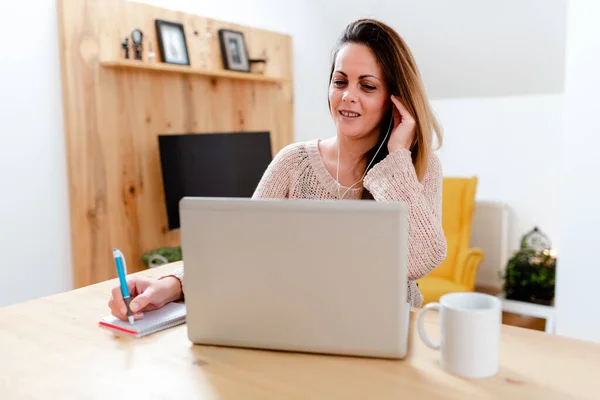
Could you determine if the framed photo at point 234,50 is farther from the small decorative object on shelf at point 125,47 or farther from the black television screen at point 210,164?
the small decorative object on shelf at point 125,47

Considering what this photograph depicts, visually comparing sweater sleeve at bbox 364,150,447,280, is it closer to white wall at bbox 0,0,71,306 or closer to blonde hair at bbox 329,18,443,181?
blonde hair at bbox 329,18,443,181

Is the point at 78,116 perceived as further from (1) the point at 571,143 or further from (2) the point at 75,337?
(1) the point at 571,143

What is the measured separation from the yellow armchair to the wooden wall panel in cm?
138

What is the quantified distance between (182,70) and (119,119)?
15.7 inches

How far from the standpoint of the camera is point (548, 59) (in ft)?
11.9

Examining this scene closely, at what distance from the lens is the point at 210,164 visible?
10.5 ft

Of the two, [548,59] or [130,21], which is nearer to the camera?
[130,21]

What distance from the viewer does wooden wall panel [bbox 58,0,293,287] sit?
272cm

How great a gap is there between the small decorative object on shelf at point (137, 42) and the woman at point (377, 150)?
4.87ft

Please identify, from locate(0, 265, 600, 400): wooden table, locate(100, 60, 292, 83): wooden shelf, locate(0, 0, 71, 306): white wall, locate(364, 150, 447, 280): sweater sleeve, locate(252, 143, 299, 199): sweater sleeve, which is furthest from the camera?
locate(100, 60, 292, 83): wooden shelf

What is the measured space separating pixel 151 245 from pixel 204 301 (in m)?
2.18

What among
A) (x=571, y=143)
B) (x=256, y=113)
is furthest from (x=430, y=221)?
(x=256, y=113)

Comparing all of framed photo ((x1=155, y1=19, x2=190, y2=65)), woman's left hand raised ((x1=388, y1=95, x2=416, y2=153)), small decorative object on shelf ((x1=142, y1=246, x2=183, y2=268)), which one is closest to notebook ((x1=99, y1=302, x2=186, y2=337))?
woman's left hand raised ((x1=388, y1=95, x2=416, y2=153))

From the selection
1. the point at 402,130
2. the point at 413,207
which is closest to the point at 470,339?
Result: the point at 413,207
